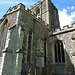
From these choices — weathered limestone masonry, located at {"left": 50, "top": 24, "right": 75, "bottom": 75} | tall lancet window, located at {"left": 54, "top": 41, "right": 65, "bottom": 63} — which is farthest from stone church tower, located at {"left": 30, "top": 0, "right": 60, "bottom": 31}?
tall lancet window, located at {"left": 54, "top": 41, "right": 65, "bottom": 63}

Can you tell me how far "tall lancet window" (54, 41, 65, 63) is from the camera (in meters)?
9.28

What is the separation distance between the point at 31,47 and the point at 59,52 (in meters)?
4.00

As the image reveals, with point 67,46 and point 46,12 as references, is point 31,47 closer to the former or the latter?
point 67,46

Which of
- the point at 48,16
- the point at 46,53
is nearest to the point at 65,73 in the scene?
the point at 46,53

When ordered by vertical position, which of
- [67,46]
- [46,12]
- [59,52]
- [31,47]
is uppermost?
[46,12]

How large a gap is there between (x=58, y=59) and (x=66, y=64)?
1158 mm

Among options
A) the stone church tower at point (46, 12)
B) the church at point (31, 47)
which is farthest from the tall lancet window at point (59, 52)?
the stone church tower at point (46, 12)

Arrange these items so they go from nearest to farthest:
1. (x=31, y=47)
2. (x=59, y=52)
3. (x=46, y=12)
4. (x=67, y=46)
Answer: (x=31, y=47) → (x=67, y=46) → (x=59, y=52) → (x=46, y=12)

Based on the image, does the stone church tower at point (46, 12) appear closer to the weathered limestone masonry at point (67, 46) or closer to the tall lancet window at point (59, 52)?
the weathered limestone masonry at point (67, 46)

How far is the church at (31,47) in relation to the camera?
18.8 feet

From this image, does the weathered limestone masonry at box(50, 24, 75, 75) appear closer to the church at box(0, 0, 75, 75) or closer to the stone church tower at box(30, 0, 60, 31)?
the church at box(0, 0, 75, 75)

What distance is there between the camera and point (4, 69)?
5348 millimetres

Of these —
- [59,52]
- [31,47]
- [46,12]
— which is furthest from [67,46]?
[46,12]

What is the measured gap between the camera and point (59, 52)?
32.2 ft
